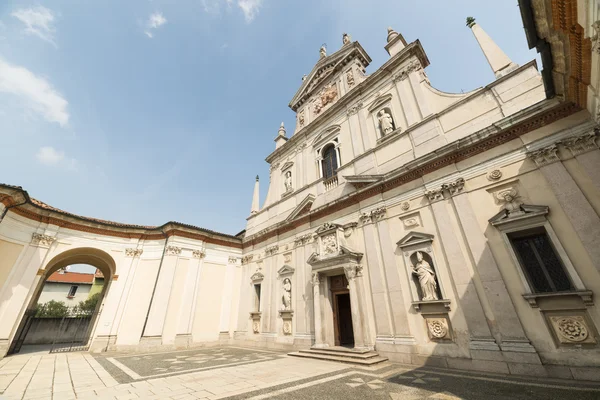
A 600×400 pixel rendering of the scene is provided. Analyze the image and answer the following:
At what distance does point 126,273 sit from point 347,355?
13.2 metres

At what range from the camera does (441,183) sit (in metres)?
8.70

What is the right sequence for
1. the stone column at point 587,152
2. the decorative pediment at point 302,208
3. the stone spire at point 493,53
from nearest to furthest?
the stone column at point 587,152, the stone spire at point 493,53, the decorative pediment at point 302,208

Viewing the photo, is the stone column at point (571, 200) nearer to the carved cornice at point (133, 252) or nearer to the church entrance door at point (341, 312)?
the church entrance door at point (341, 312)

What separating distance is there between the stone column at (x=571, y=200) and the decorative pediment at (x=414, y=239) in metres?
3.41

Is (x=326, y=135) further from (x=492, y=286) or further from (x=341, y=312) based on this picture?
(x=492, y=286)

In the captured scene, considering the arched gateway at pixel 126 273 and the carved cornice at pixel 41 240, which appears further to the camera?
the carved cornice at pixel 41 240

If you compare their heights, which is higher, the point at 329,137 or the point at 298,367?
the point at 329,137

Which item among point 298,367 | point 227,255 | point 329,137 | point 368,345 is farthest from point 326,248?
point 227,255

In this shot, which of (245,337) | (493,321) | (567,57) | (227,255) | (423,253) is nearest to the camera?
(567,57)

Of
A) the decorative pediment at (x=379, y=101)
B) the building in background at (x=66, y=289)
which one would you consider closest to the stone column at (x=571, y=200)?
the decorative pediment at (x=379, y=101)

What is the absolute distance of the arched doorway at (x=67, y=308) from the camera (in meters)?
12.0

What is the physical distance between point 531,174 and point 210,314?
1667 centimetres

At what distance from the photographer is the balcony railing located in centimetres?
1313

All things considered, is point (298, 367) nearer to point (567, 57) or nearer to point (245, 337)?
point (245, 337)
